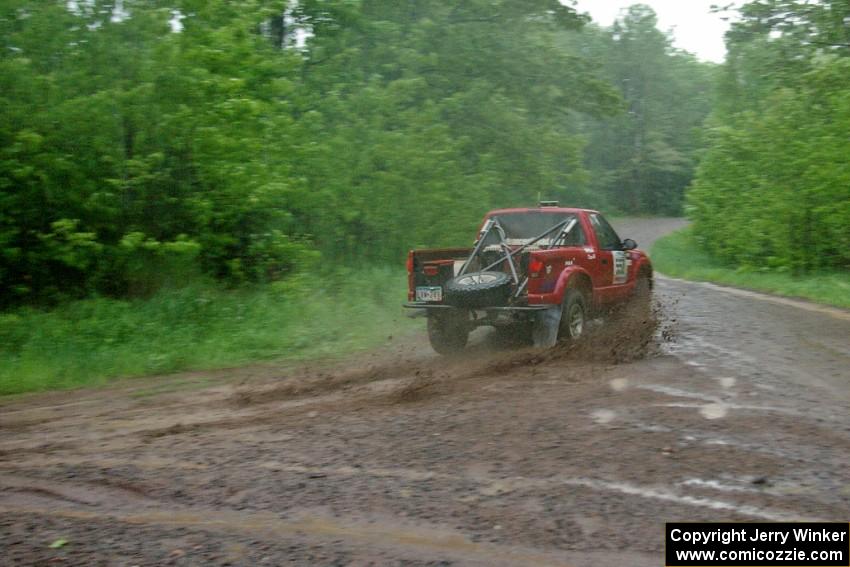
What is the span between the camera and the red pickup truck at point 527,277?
10664 millimetres

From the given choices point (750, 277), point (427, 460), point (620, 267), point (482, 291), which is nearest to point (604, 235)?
point (620, 267)

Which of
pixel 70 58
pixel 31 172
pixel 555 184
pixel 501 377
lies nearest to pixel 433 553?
pixel 501 377

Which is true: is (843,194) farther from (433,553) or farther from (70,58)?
(433,553)

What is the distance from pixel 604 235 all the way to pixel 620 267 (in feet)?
1.73

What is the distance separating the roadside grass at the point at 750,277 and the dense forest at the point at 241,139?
5806mm

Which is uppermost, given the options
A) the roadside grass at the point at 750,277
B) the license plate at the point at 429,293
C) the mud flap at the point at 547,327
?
the license plate at the point at 429,293

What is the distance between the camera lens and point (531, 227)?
12.3 meters

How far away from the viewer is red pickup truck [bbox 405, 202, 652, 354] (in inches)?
420

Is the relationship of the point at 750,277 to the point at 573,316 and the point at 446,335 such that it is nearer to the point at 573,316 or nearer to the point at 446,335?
the point at 573,316

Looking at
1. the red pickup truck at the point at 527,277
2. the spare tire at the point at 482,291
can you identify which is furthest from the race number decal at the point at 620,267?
the spare tire at the point at 482,291

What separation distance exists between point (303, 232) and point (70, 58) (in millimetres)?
5714

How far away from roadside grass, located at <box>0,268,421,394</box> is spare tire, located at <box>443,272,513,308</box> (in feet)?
6.43

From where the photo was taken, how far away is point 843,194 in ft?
68.0

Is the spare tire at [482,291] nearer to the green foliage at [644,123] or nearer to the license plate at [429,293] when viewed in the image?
the license plate at [429,293]
